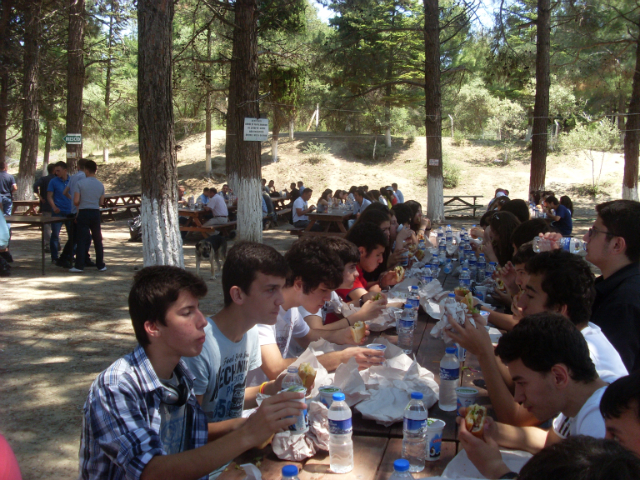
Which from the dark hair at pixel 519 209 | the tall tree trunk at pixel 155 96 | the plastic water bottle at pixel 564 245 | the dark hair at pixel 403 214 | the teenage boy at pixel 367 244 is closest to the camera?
the plastic water bottle at pixel 564 245

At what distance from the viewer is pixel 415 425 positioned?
74.0 inches

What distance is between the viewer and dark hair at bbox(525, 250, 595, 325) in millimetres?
2436

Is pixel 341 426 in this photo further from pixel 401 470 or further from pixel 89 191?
pixel 89 191

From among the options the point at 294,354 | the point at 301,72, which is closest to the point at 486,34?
the point at 301,72

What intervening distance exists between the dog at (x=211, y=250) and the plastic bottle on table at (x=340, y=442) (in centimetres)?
676

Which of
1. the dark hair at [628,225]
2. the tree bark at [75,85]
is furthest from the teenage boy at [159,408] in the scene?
the tree bark at [75,85]

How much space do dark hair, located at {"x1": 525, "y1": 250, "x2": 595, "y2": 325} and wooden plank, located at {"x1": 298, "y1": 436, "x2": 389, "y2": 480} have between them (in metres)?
1.10

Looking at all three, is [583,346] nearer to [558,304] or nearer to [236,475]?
[558,304]

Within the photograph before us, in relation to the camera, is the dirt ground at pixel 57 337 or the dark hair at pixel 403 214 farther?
the dark hair at pixel 403 214

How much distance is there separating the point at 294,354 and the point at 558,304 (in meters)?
1.56

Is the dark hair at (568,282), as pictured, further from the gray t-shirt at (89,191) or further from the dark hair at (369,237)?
the gray t-shirt at (89,191)

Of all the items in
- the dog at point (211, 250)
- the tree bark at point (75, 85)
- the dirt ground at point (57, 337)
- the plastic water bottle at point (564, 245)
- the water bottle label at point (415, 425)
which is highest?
the tree bark at point (75, 85)

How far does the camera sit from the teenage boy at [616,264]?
8.59ft

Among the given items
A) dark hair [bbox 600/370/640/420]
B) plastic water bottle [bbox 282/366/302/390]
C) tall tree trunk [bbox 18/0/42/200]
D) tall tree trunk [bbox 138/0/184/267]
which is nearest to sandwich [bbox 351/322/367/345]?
plastic water bottle [bbox 282/366/302/390]
